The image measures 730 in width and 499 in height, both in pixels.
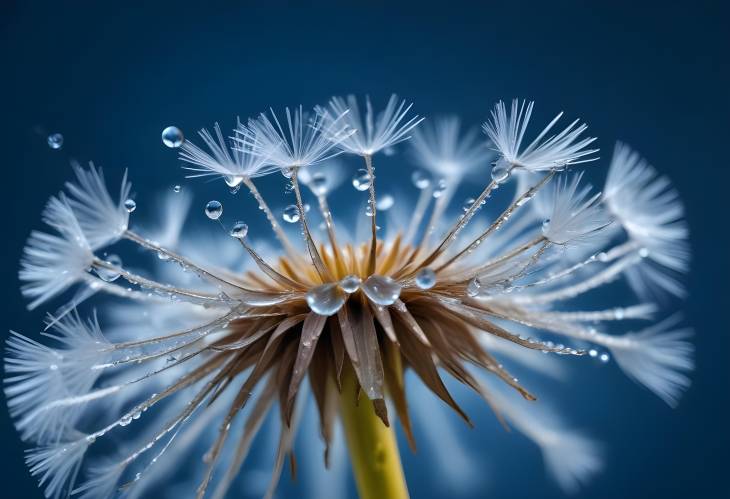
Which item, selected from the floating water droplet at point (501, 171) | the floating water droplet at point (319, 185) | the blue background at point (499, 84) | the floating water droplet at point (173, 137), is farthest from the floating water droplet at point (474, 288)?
the blue background at point (499, 84)

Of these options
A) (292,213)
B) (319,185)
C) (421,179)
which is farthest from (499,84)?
(292,213)

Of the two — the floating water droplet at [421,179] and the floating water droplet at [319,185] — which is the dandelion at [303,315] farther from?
the floating water droplet at [421,179]

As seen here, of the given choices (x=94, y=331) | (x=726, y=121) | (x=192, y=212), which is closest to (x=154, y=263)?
(x=192, y=212)

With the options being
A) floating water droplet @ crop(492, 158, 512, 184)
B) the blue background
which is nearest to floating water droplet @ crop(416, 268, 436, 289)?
floating water droplet @ crop(492, 158, 512, 184)

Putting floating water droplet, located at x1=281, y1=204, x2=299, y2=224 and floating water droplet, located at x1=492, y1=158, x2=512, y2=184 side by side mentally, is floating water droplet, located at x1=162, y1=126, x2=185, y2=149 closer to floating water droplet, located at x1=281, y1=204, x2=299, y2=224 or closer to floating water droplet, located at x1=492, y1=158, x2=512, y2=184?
floating water droplet, located at x1=281, y1=204, x2=299, y2=224

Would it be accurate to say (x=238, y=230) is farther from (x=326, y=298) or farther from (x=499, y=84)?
(x=499, y=84)
